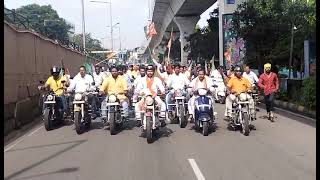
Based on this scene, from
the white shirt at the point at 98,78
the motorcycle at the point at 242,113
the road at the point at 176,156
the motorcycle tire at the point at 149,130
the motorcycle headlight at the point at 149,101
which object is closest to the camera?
the road at the point at 176,156

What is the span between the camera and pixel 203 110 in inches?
400

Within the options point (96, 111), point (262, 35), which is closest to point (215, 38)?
point (262, 35)

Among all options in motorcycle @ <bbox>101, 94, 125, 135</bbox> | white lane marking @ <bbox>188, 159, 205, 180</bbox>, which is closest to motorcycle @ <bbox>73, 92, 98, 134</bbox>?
motorcycle @ <bbox>101, 94, 125, 135</bbox>

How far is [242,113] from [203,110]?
810mm

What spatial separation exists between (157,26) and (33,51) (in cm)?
5800

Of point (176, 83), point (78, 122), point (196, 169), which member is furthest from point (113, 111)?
point (196, 169)

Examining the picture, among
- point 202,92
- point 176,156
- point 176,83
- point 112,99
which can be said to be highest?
point 176,83

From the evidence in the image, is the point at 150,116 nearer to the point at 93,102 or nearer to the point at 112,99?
the point at 112,99

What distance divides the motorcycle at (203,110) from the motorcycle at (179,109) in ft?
4.04

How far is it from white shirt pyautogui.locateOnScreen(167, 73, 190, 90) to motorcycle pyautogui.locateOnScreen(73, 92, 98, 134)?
8.31ft

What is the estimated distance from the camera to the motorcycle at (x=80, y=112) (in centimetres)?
1077

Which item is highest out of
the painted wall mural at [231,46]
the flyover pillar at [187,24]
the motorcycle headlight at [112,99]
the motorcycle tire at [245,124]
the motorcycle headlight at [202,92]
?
the flyover pillar at [187,24]

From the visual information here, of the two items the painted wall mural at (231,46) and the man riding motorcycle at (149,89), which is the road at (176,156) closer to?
the man riding motorcycle at (149,89)

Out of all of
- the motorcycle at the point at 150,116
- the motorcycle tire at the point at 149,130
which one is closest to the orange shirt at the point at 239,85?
the motorcycle at the point at 150,116
